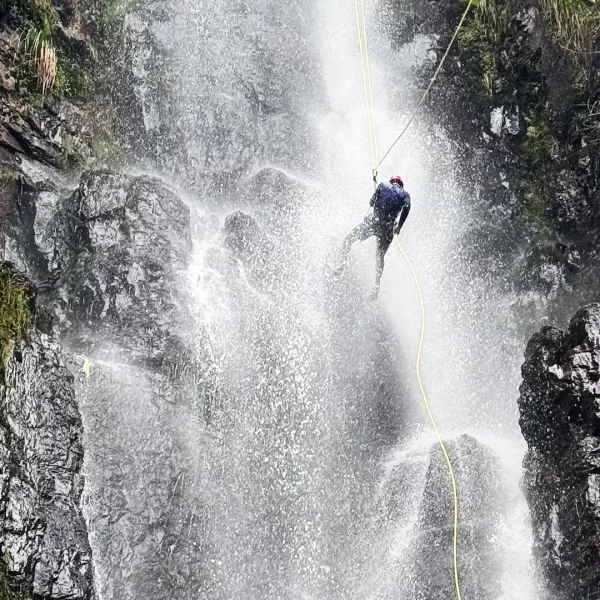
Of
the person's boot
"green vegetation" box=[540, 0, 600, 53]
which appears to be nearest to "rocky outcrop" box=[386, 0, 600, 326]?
"green vegetation" box=[540, 0, 600, 53]

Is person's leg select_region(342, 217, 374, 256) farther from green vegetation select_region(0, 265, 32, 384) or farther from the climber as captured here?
green vegetation select_region(0, 265, 32, 384)

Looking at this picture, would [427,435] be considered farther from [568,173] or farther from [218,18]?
[218,18]

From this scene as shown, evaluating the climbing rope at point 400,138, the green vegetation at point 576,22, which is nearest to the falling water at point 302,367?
the climbing rope at point 400,138

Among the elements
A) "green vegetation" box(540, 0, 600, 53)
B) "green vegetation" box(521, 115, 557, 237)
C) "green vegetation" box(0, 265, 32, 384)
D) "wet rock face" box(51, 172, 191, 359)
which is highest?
"green vegetation" box(540, 0, 600, 53)

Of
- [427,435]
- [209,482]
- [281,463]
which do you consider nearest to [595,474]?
[427,435]

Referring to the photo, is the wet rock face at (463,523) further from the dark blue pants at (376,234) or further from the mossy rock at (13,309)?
the mossy rock at (13,309)

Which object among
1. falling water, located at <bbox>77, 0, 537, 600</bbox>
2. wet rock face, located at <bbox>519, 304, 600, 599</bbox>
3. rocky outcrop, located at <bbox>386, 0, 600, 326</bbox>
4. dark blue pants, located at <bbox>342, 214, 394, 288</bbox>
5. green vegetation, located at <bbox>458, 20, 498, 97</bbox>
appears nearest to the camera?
wet rock face, located at <bbox>519, 304, 600, 599</bbox>
